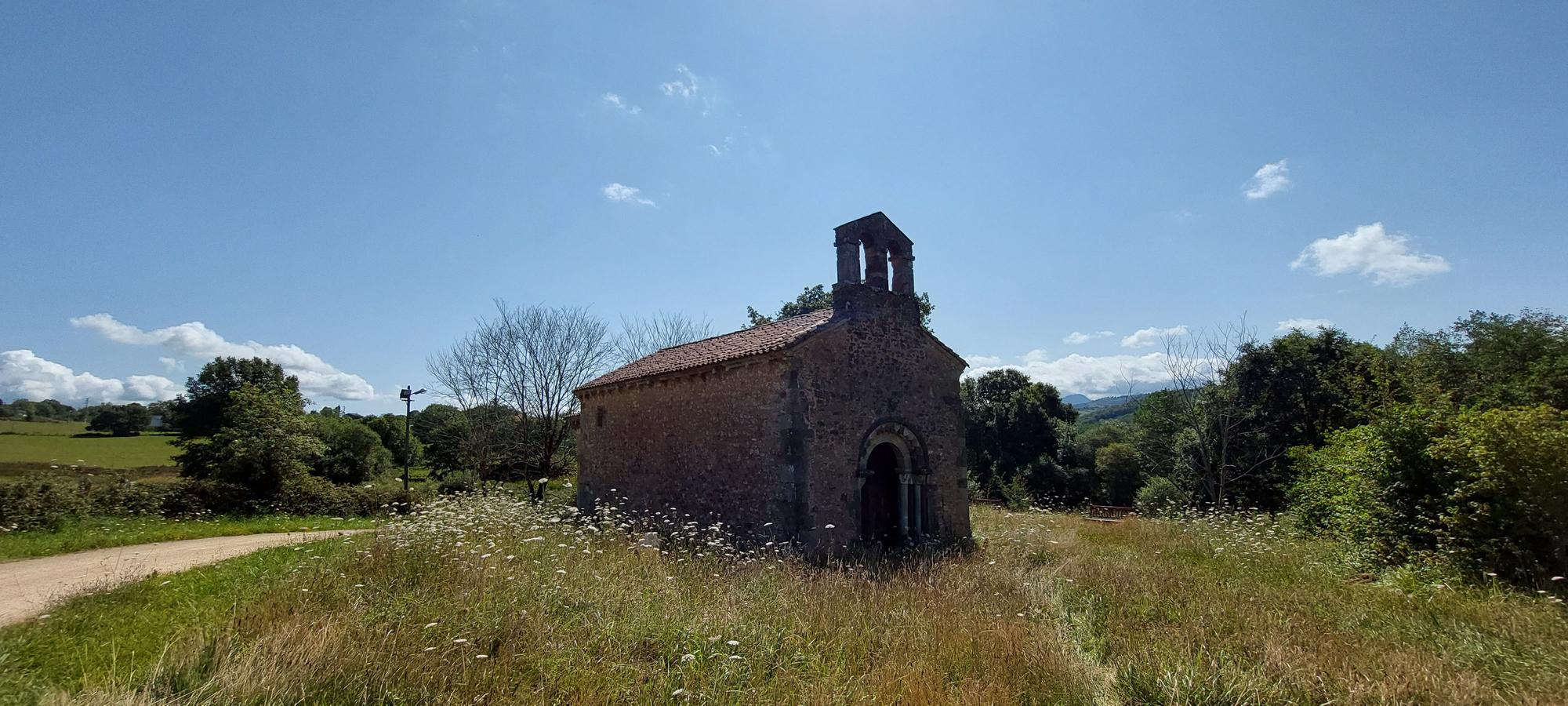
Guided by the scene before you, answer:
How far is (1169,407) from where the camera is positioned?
3169cm

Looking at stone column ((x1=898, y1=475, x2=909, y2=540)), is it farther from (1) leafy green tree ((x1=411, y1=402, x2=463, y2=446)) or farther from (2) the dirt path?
(1) leafy green tree ((x1=411, y1=402, x2=463, y2=446))

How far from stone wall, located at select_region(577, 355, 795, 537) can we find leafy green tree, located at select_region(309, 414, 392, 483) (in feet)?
60.0

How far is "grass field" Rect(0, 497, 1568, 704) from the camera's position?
527cm

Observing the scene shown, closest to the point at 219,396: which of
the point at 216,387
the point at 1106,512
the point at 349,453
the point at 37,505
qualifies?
the point at 216,387

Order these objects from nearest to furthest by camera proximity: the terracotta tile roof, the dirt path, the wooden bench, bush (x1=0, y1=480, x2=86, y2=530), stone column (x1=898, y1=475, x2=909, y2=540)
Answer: the dirt path, the terracotta tile roof, stone column (x1=898, y1=475, x2=909, y2=540), bush (x1=0, y1=480, x2=86, y2=530), the wooden bench

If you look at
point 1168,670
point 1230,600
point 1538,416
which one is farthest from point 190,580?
point 1538,416

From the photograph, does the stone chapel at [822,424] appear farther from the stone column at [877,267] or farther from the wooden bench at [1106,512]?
the wooden bench at [1106,512]

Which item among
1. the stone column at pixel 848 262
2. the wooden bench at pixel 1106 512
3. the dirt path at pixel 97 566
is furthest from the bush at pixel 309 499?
the wooden bench at pixel 1106 512

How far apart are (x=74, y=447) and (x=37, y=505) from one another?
23.0 meters

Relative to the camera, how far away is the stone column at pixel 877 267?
15070 millimetres

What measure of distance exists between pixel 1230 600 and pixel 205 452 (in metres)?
29.6

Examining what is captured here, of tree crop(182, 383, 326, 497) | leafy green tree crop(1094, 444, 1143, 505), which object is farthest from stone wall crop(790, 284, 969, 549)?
leafy green tree crop(1094, 444, 1143, 505)

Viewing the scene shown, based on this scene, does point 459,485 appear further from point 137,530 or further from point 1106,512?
point 1106,512

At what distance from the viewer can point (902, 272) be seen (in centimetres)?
1554
